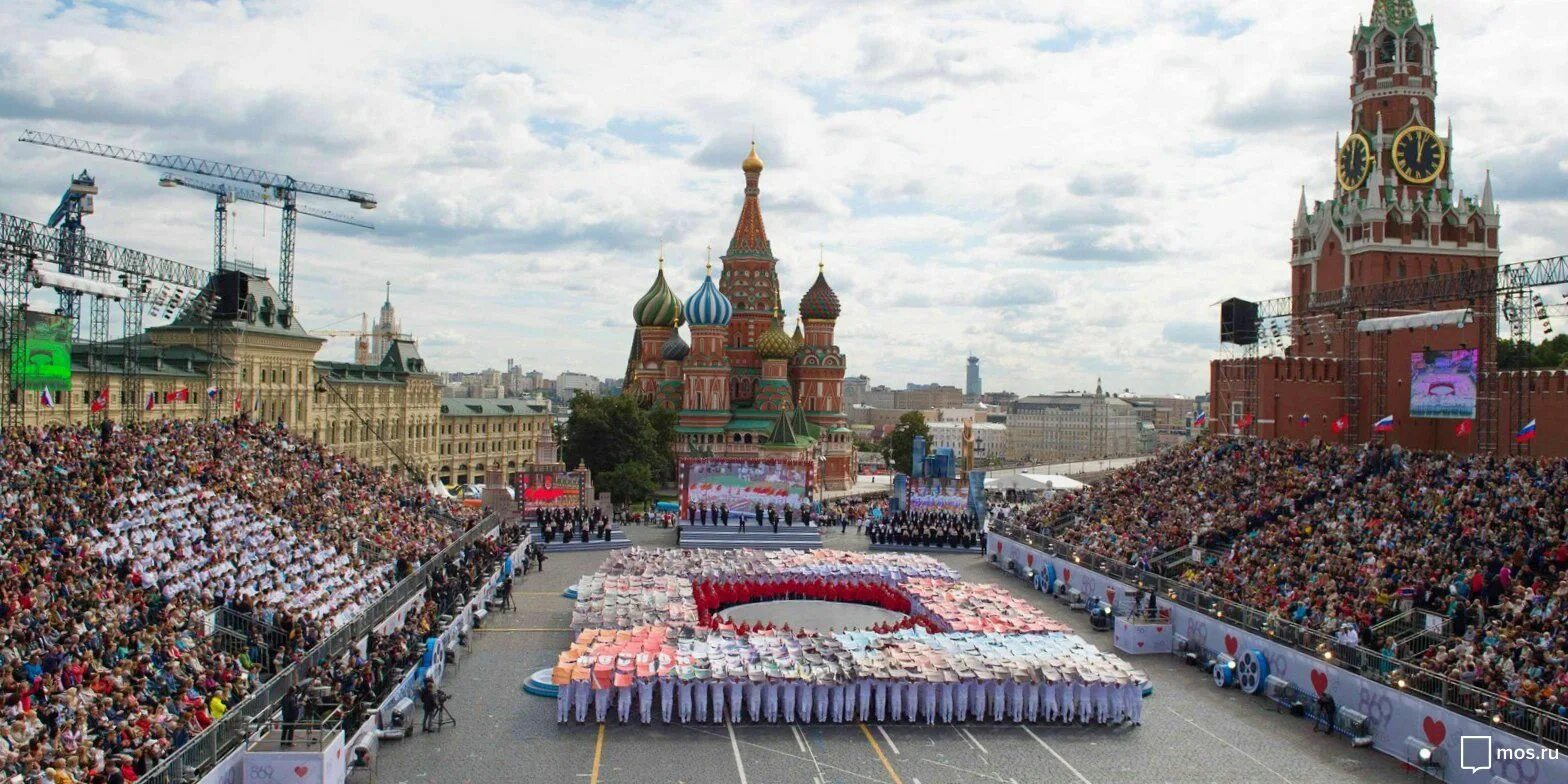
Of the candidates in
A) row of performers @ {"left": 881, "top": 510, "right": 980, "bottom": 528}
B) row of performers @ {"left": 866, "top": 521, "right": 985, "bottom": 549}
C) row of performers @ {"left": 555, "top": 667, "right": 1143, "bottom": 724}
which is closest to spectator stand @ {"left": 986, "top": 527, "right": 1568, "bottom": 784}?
row of performers @ {"left": 555, "top": 667, "right": 1143, "bottom": 724}

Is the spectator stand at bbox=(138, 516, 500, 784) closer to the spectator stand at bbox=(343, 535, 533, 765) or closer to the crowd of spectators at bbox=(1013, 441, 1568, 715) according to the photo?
the spectator stand at bbox=(343, 535, 533, 765)

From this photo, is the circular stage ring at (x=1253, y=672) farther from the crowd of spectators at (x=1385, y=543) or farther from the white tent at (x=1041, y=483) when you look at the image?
the white tent at (x=1041, y=483)

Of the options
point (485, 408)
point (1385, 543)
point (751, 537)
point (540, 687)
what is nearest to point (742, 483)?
point (751, 537)

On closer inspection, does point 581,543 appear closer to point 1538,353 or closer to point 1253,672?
point 1253,672

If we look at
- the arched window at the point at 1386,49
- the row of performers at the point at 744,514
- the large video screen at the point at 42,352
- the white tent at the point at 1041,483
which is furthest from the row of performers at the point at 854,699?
the white tent at the point at 1041,483

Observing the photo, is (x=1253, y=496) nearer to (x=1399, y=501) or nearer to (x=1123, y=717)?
(x=1399, y=501)

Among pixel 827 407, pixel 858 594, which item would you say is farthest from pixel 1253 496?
pixel 827 407
